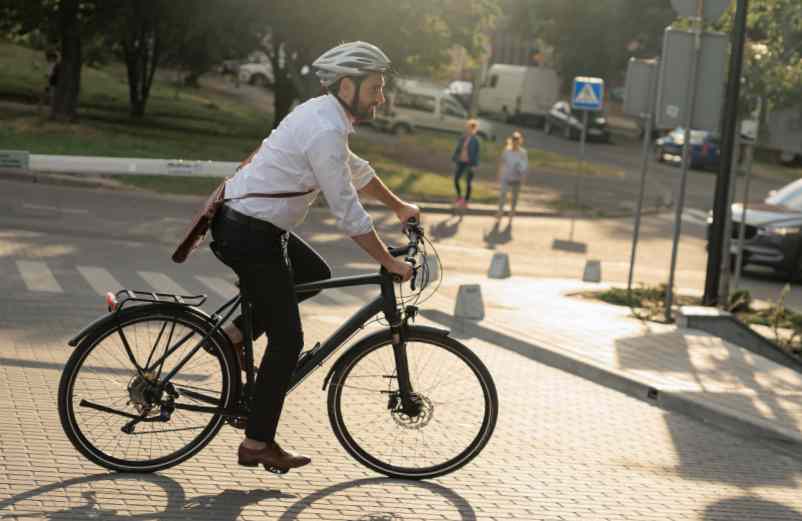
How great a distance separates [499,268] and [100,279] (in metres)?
5.62

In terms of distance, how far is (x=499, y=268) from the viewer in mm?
16312

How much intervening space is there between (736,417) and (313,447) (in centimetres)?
292

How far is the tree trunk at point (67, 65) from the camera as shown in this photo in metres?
32.4

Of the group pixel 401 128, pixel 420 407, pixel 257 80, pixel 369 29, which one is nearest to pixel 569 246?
pixel 369 29

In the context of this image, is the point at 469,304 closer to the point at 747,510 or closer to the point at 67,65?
the point at 747,510

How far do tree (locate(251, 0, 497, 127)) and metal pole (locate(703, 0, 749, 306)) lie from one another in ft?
55.0

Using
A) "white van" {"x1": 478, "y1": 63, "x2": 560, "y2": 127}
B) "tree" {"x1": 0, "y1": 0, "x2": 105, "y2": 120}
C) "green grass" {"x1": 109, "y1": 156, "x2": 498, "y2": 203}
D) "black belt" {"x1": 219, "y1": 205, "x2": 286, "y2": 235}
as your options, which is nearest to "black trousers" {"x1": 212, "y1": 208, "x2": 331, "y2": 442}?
"black belt" {"x1": 219, "y1": 205, "x2": 286, "y2": 235}

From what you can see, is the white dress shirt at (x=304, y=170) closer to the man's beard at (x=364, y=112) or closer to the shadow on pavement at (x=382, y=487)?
the man's beard at (x=364, y=112)

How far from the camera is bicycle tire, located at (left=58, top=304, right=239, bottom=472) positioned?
5656 millimetres

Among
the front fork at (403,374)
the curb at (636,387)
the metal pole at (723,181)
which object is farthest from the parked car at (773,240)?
the front fork at (403,374)

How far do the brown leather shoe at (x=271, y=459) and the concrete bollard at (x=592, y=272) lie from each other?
1137cm

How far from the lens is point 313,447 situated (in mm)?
6492

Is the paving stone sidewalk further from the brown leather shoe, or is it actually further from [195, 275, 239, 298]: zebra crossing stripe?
the brown leather shoe

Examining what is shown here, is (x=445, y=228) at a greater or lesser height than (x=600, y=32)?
lesser
